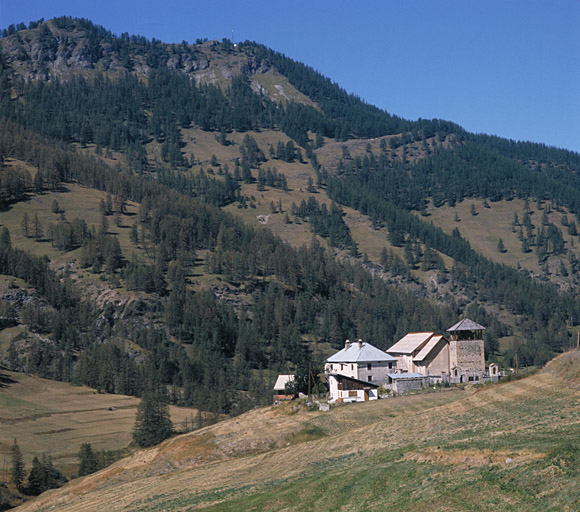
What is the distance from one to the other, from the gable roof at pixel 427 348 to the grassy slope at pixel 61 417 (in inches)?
1699

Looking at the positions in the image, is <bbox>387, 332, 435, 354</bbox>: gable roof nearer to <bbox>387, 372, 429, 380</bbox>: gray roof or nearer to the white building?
the white building

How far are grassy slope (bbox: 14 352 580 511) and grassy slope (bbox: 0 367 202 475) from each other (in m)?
36.0

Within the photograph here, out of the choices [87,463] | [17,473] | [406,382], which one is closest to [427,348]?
[406,382]

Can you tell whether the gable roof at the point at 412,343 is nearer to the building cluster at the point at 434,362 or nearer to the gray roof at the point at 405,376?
the building cluster at the point at 434,362

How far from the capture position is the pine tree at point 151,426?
101 metres

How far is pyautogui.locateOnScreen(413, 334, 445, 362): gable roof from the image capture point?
90.8 meters

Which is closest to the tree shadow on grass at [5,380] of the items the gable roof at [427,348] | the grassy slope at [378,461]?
the grassy slope at [378,461]

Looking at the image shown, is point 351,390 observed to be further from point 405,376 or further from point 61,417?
point 61,417

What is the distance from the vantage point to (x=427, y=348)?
9225cm

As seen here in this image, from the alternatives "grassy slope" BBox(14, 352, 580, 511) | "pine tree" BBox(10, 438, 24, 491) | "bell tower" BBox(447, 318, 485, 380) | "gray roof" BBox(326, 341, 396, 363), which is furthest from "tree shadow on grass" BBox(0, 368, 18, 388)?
"bell tower" BBox(447, 318, 485, 380)

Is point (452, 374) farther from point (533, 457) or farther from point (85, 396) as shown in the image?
point (85, 396)

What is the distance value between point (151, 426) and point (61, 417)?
2423 cm

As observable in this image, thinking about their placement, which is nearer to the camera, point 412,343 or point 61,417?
point 412,343

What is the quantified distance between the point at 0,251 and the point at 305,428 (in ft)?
493
